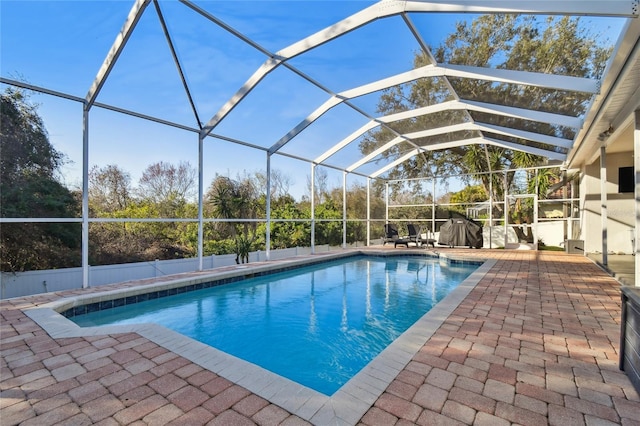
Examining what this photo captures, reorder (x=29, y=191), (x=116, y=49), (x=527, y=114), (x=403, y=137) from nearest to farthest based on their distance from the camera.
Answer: (x=116, y=49)
(x=29, y=191)
(x=527, y=114)
(x=403, y=137)

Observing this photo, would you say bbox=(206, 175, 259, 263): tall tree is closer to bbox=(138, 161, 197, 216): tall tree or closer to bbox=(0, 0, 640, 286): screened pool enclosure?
bbox=(0, 0, 640, 286): screened pool enclosure

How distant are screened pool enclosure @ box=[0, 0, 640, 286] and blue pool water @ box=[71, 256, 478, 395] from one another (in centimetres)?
188

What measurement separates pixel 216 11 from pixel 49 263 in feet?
17.4

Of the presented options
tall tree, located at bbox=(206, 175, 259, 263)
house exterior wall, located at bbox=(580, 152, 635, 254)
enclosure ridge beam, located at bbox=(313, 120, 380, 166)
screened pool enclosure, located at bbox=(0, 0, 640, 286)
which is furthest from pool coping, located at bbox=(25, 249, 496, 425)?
house exterior wall, located at bbox=(580, 152, 635, 254)

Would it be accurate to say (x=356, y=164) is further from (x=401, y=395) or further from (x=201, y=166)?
(x=401, y=395)

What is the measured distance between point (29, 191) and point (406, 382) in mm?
6315

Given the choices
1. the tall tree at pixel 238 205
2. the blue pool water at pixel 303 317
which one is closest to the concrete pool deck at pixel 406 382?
the blue pool water at pixel 303 317

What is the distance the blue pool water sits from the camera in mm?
3381

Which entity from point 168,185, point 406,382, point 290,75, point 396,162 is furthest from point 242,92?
point 396,162

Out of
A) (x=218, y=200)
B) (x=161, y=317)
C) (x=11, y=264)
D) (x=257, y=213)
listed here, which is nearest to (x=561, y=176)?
(x=257, y=213)

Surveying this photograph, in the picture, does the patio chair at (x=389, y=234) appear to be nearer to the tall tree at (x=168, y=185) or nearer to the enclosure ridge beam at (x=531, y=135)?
the enclosure ridge beam at (x=531, y=135)

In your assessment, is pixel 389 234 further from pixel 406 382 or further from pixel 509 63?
pixel 406 382

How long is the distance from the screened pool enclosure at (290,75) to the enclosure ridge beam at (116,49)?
3 cm

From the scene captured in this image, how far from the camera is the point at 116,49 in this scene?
4.45 metres
